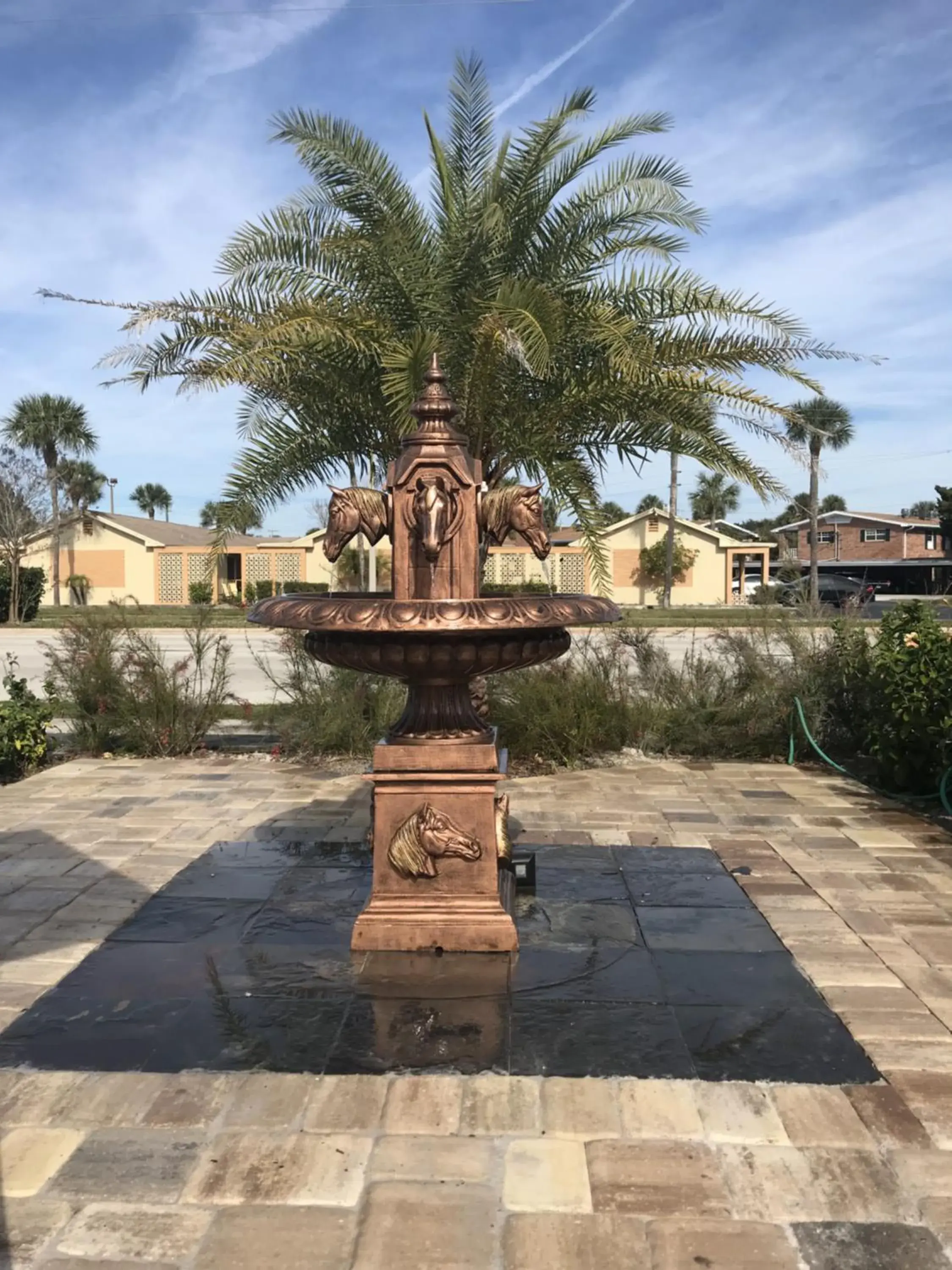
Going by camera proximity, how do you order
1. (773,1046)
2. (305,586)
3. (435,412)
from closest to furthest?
(773,1046) → (435,412) → (305,586)

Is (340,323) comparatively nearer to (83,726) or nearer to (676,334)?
(676,334)

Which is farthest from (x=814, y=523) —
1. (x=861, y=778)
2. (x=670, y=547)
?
(x=861, y=778)

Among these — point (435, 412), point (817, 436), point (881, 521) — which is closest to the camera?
point (435, 412)

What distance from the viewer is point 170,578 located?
38.9 metres

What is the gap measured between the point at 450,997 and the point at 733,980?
1112mm

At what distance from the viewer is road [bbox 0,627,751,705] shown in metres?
13.1

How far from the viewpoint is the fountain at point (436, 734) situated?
394 centimetres

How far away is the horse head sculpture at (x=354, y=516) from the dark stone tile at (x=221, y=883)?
6.19 ft

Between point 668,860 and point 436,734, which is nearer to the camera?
point 436,734

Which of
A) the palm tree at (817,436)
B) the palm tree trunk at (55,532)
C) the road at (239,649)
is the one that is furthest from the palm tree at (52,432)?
the palm tree at (817,436)

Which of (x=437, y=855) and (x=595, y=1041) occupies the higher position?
(x=437, y=855)

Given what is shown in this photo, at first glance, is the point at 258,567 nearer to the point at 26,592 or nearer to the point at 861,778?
the point at 26,592

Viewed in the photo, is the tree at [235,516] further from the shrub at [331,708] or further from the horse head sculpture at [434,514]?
the horse head sculpture at [434,514]

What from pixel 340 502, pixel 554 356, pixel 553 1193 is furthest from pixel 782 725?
pixel 553 1193
